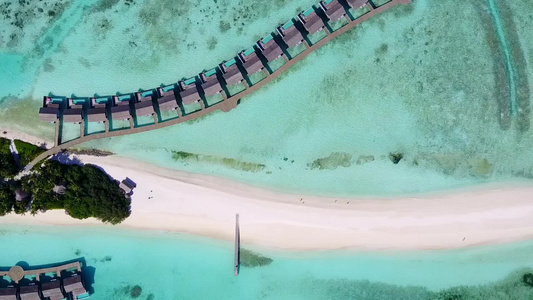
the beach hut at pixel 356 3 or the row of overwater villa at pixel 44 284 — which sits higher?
the beach hut at pixel 356 3

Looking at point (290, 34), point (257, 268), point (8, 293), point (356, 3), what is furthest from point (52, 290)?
point (356, 3)

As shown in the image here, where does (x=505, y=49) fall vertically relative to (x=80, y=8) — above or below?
below

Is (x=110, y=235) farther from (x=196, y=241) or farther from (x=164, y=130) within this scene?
(x=164, y=130)

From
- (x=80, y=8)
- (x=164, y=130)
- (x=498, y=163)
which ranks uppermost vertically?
(x=80, y=8)

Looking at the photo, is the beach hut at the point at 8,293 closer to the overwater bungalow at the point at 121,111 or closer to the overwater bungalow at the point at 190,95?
the overwater bungalow at the point at 121,111

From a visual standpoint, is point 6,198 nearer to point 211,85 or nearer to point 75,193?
point 75,193

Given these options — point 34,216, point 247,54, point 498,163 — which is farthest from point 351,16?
point 34,216

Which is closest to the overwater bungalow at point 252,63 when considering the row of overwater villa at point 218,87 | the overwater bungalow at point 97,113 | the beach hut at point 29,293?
the row of overwater villa at point 218,87
